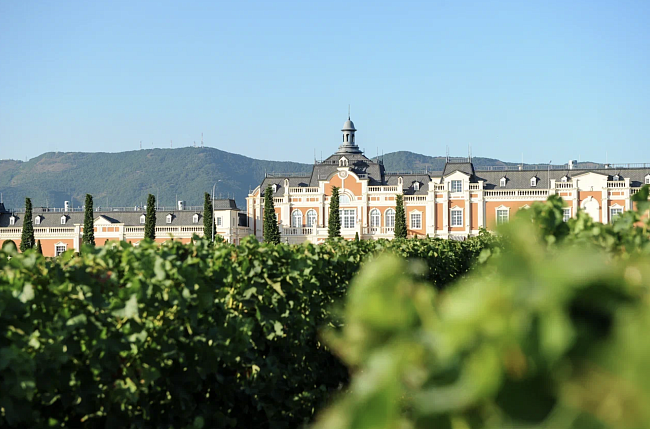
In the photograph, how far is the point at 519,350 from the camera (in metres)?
0.94

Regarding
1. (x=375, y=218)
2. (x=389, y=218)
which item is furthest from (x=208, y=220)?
(x=389, y=218)

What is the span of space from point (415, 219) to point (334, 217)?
7.89 metres

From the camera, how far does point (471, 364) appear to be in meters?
0.99

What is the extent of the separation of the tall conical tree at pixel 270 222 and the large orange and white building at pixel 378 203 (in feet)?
8.08

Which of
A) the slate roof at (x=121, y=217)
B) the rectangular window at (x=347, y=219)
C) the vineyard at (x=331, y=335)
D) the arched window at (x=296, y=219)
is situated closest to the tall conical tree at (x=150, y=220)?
the slate roof at (x=121, y=217)

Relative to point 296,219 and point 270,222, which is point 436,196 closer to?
point 296,219

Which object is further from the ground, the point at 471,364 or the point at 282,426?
the point at 471,364

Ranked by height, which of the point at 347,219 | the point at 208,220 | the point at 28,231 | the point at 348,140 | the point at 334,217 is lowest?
the point at 28,231

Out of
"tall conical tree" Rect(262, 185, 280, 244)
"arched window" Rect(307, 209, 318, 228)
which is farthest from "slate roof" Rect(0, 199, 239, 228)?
"arched window" Rect(307, 209, 318, 228)

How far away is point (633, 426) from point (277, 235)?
53627mm

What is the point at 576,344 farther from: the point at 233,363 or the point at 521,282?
the point at 233,363

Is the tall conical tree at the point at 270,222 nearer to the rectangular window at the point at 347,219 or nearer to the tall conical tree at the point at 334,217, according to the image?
the tall conical tree at the point at 334,217

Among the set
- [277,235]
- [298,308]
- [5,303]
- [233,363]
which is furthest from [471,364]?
[277,235]

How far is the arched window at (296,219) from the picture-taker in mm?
58844
